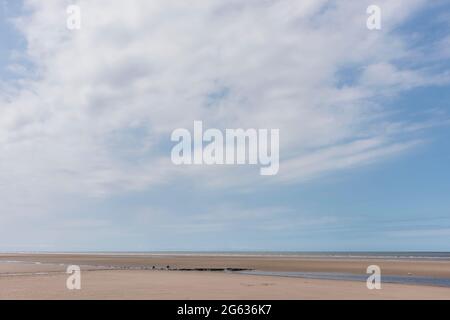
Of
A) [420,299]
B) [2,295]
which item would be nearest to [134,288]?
[2,295]

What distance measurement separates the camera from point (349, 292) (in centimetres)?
2827

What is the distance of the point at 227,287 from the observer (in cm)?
3070

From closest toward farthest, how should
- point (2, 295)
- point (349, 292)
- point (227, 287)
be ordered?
point (2, 295) → point (349, 292) → point (227, 287)
